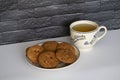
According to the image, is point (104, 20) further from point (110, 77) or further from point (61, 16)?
point (110, 77)

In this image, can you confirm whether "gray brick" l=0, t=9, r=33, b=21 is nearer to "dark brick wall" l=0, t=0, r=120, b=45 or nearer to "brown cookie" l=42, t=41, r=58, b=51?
"dark brick wall" l=0, t=0, r=120, b=45

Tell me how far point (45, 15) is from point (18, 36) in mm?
131

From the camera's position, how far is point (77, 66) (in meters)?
0.78

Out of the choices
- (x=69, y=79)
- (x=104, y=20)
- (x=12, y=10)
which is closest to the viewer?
(x=69, y=79)

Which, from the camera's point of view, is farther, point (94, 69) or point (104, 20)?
point (104, 20)

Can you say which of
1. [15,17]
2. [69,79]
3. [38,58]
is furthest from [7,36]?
[69,79]

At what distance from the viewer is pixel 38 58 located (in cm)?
75

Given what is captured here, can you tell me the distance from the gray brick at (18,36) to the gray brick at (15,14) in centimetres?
6

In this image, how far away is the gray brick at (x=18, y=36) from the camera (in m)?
0.90

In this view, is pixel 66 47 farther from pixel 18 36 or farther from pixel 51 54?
pixel 18 36

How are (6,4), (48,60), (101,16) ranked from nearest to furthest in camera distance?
(48,60), (6,4), (101,16)

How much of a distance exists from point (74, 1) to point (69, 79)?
0.31 meters

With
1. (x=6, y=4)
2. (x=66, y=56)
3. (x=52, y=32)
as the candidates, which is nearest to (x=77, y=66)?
(x=66, y=56)

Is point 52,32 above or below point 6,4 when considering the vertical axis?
below
